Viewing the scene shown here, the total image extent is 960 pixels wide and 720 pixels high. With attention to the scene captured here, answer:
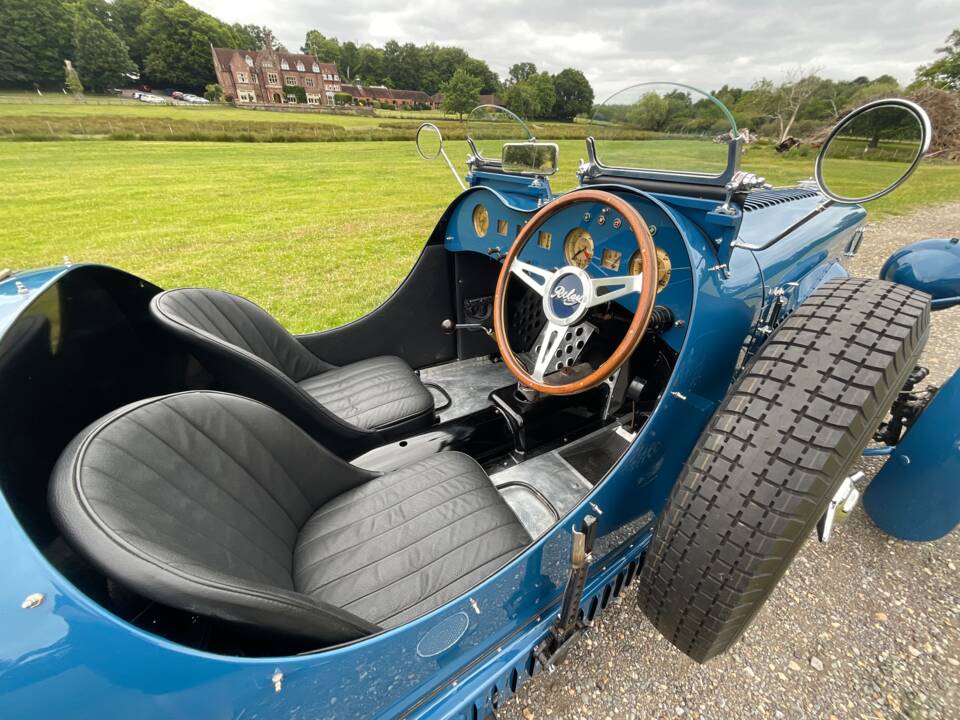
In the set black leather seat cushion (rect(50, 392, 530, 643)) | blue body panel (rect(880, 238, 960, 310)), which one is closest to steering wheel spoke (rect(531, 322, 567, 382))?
black leather seat cushion (rect(50, 392, 530, 643))

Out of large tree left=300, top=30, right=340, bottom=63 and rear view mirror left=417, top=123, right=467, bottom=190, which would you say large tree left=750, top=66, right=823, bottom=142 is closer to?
rear view mirror left=417, top=123, right=467, bottom=190

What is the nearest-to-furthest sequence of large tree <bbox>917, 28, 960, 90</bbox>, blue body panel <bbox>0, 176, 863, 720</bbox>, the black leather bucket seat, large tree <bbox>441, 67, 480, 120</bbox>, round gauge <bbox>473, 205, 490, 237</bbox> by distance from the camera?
blue body panel <bbox>0, 176, 863, 720</bbox>, the black leather bucket seat, round gauge <bbox>473, 205, 490, 237</bbox>, large tree <bbox>441, 67, 480, 120</bbox>, large tree <bbox>917, 28, 960, 90</bbox>

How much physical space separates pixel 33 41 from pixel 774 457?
203 ft

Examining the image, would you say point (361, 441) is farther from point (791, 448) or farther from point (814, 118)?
point (814, 118)

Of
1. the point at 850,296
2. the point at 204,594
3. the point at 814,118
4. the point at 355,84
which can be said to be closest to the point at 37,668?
the point at 204,594

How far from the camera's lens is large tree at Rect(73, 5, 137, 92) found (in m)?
40.6

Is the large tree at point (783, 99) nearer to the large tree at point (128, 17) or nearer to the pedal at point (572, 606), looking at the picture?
the pedal at point (572, 606)

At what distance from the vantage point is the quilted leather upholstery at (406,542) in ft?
4.39

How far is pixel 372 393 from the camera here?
2.38 metres

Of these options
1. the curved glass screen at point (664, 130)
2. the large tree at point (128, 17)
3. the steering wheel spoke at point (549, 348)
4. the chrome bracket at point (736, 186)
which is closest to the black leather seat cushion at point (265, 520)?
the steering wheel spoke at point (549, 348)

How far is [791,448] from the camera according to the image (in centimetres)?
109

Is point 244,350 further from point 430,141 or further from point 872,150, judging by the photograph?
point 872,150

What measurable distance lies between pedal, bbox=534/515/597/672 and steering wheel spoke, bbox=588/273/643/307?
72 cm

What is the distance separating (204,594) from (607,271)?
1510 mm
